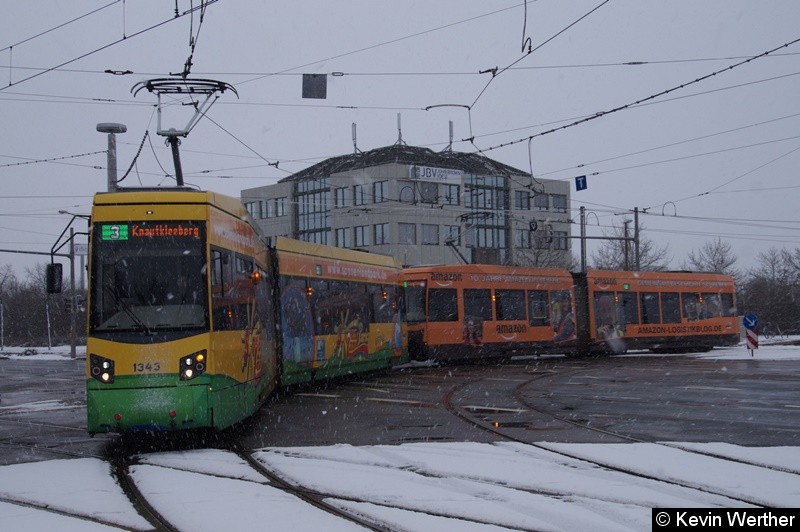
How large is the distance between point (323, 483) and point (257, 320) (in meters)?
6.10

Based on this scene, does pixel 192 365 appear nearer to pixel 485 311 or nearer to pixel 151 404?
pixel 151 404

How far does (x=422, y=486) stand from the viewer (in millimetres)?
8805

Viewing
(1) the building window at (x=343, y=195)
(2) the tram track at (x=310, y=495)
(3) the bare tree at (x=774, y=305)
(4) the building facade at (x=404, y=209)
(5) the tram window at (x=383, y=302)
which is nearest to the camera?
(2) the tram track at (x=310, y=495)

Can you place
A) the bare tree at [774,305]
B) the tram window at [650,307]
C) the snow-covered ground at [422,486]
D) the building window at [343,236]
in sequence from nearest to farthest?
the snow-covered ground at [422,486] < the tram window at [650,307] < the bare tree at [774,305] < the building window at [343,236]

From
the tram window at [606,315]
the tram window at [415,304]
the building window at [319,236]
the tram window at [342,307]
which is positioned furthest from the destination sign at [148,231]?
the building window at [319,236]

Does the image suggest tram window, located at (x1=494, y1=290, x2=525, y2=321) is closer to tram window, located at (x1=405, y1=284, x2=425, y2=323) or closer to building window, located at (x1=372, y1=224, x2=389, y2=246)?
tram window, located at (x1=405, y1=284, x2=425, y2=323)

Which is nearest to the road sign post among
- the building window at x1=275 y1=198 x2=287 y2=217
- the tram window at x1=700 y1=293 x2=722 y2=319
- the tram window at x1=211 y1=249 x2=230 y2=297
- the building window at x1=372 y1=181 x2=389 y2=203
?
the tram window at x1=700 y1=293 x2=722 y2=319

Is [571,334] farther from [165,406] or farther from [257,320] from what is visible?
[165,406]

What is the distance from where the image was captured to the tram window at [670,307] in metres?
38.2

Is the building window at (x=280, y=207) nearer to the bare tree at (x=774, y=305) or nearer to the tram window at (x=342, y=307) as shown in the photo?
the bare tree at (x=774, y=305)

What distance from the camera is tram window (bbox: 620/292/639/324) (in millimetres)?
37156

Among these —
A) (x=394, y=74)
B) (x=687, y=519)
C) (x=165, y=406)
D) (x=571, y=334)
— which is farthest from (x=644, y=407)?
(x=571, y=334)

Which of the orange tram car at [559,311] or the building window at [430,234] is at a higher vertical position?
the building window at [430,234]

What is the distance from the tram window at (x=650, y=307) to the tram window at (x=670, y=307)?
0.99ft
